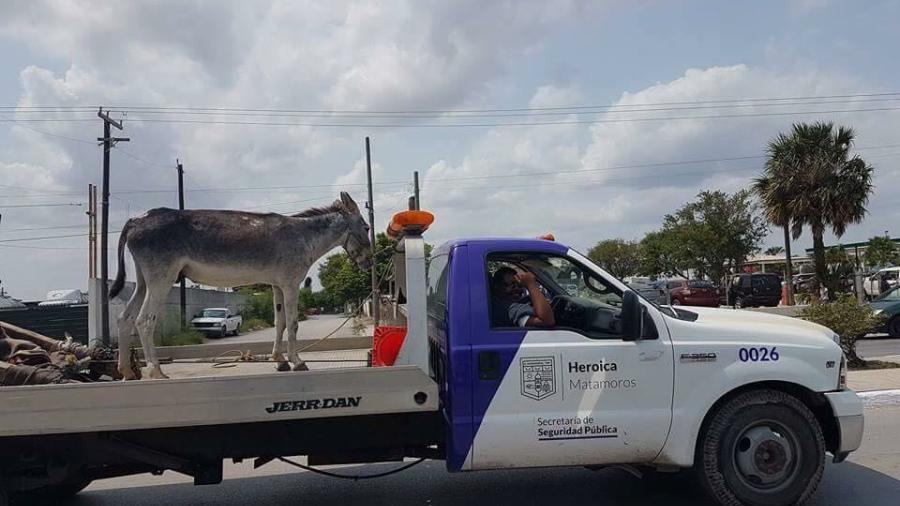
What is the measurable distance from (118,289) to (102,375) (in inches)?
28.9

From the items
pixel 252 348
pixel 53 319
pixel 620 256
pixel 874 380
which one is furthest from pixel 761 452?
pixel 620 256

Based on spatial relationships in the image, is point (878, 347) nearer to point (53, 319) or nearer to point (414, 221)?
point (414, 221)

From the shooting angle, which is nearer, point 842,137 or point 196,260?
point 196,260

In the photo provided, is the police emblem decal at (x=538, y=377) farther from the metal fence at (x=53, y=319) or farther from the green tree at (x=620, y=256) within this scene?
the green tree at (x=620, y=256)

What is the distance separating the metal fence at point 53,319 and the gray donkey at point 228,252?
690 inches

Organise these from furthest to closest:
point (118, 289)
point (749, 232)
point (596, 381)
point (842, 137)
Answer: point (749, 232), point (842, 137), point (118, 289), point (596, 381)

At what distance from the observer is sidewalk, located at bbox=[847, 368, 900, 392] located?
32.7ft

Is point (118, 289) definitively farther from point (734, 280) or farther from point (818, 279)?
point (734, 280)

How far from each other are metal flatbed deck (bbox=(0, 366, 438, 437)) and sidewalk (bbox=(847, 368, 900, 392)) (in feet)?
26.0

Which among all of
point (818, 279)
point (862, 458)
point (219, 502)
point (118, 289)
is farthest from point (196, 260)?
point (818, 279)

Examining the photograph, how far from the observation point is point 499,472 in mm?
6328

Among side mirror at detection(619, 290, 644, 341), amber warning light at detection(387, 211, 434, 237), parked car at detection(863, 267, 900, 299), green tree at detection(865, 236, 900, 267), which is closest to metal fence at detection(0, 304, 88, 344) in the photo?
amber warning light at detection(387, 211, 434, 237)

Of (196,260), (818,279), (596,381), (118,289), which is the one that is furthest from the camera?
(818,279)

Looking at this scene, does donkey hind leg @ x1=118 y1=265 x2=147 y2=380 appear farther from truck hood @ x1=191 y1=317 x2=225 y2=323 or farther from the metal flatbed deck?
truck hood @ x1=191 y1=317 x2=225 y2=323
